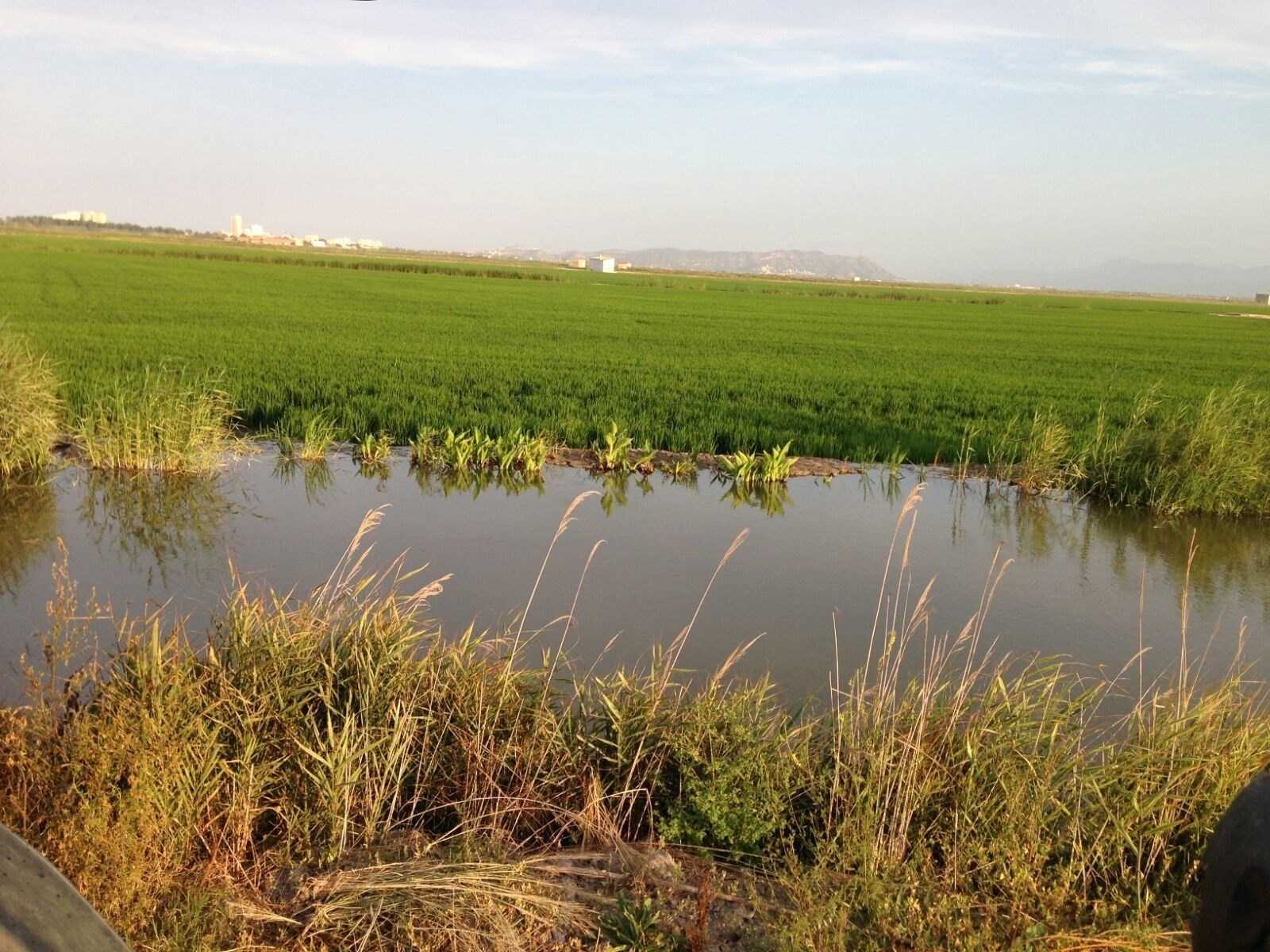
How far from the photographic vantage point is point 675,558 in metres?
7.71

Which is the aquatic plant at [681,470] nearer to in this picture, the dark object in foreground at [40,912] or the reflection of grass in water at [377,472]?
the reflection of grass in water at [377,472]

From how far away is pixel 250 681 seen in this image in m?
3.82

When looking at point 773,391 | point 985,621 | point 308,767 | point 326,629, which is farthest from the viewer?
point 773,391

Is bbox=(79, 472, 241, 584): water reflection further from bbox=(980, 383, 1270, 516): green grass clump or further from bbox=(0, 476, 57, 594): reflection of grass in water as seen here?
bbox=(980, 383, 1270, 516): green grass clump

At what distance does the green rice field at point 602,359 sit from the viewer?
13.1 meters

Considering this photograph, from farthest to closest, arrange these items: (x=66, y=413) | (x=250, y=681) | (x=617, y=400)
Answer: (x=617, y=400)
(x=66, y=413)
(x=250, y=681)

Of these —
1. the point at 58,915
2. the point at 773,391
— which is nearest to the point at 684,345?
the point at 773,391

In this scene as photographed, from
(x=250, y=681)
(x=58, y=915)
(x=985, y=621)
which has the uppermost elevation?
(x=58, y=915)

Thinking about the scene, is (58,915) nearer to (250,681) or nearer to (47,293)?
(250,681)

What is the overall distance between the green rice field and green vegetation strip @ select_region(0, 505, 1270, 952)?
8.08 metres

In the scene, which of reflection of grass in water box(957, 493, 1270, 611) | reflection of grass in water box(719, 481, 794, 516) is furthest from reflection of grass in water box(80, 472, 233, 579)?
reflection of grass in water box(957, 493, 1270, 611)

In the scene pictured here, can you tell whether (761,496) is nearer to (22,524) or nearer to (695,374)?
(22,524)

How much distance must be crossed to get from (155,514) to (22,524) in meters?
0.94

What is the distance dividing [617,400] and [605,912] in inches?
476
